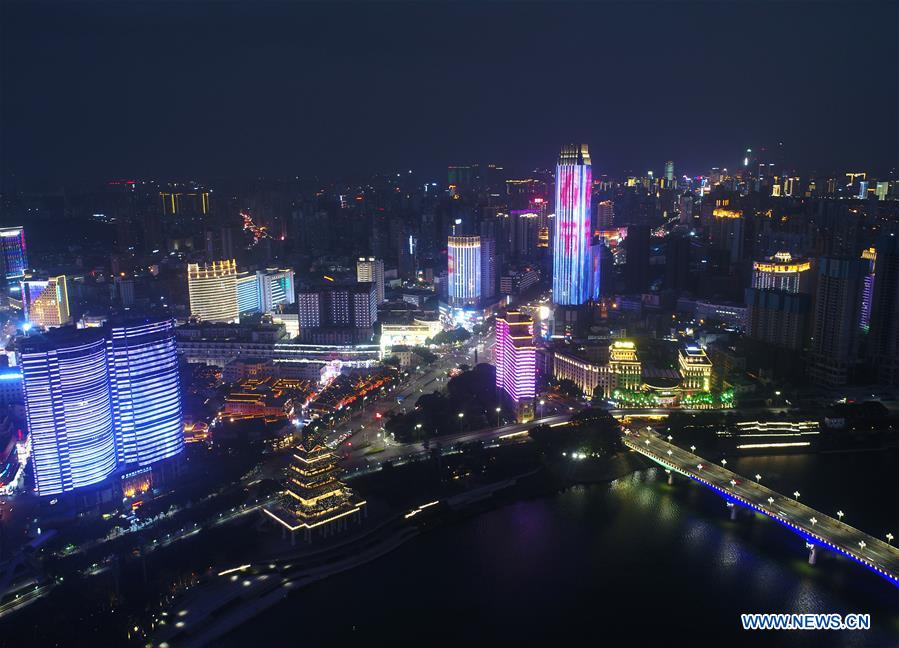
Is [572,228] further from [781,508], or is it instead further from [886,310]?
[781,508]

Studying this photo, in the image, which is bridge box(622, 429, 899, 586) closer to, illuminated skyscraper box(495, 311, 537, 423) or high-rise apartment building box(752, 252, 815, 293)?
illuminated skyscraper box(495, 311, 537, 423)

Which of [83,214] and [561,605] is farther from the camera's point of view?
[83,214]

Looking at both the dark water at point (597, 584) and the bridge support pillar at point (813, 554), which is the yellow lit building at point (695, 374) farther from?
the bridge support pillar at point (813, 554)

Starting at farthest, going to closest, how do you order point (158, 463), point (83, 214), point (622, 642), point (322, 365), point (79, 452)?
1. point (83, 214)
2. point (322, 365)
3. point (158, 463)
4. point (79, 452)
5. point (622, 642)

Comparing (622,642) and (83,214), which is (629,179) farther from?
(622,642)

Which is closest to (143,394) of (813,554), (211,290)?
(813,554)

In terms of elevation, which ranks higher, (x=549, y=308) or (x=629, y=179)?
(x=629, y=179)

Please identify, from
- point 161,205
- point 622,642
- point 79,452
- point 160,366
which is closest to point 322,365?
point 160,366
